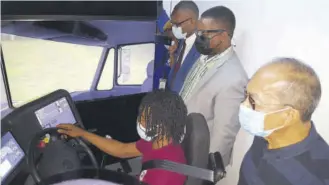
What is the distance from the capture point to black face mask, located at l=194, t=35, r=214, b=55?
5.78 ft

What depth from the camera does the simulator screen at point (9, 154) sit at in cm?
148

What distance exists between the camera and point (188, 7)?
1975 mm

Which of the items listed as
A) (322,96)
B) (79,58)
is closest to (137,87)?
(79,58)

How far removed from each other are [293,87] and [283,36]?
0.82 feet

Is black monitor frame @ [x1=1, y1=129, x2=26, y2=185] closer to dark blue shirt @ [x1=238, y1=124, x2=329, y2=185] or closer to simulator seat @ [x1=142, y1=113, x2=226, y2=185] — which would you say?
simulator seat @ [x1=142, y1=113, x2=226, y2=185]

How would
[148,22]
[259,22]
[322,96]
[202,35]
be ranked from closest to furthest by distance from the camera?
[322,96]
[259,22]
[202,35]
[148,22]

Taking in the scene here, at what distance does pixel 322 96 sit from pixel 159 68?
1.14 meters

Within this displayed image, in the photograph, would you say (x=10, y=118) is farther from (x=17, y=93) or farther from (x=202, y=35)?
(x=202, y=35)

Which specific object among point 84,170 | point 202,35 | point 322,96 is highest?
point 202,35

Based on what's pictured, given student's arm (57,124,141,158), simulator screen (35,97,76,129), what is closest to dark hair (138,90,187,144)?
student's arm (57,124,141,158)

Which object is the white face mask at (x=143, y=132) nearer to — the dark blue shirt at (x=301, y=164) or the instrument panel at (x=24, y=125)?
the instrument panel at (x=24, y=125)

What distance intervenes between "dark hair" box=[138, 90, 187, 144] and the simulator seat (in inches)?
2.0

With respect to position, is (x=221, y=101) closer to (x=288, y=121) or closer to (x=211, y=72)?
(x=211, y=72)

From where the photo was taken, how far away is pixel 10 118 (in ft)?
5.13
